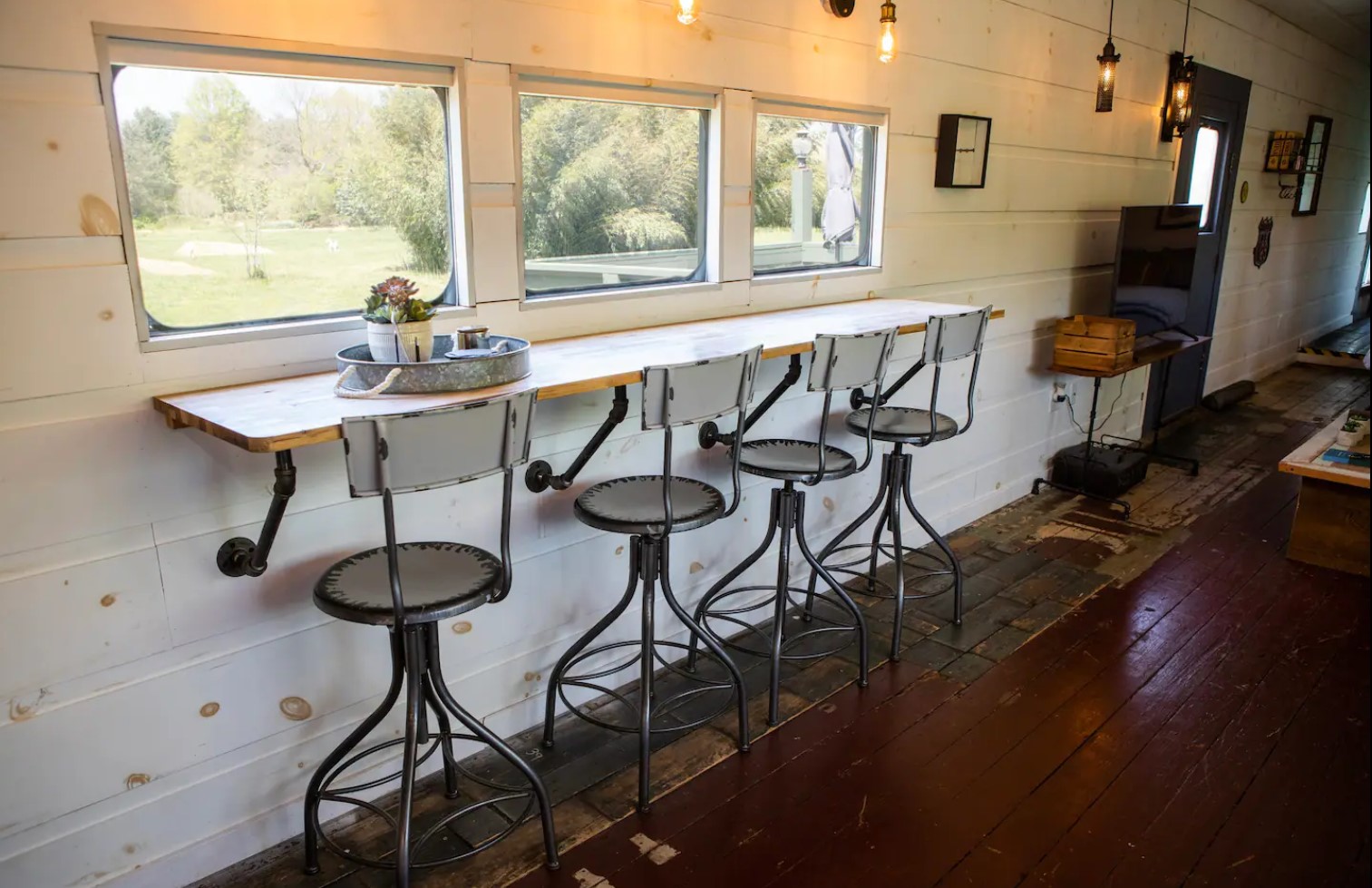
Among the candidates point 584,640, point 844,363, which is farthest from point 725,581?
point 844,363

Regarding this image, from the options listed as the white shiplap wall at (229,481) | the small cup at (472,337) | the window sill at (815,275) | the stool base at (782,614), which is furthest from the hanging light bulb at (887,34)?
the small cup at (472,337)

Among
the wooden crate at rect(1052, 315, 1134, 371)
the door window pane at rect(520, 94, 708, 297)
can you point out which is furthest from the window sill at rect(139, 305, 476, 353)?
the wooden crate at rect(1052, 315, 1134, 371)

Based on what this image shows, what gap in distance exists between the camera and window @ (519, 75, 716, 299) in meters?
2.50

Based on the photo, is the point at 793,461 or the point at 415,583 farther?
the point at 793,461

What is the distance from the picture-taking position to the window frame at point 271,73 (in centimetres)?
177

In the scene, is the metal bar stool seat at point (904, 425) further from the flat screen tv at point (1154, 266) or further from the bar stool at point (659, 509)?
the flat screen tv at point (1154, 266)

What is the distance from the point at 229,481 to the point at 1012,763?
204 centimetres

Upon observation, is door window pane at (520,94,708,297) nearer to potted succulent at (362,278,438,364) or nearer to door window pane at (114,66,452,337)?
door window pane at (114,66,452,337)

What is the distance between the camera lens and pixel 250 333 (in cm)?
199

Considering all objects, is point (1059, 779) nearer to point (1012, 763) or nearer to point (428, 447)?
point (1012, 763)

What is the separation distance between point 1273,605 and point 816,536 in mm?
1684

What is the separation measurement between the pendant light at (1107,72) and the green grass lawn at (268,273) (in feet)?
11.5

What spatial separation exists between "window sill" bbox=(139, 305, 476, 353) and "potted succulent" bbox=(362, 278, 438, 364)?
165mm

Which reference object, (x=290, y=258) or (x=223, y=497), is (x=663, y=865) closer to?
(x=223, y=497)
